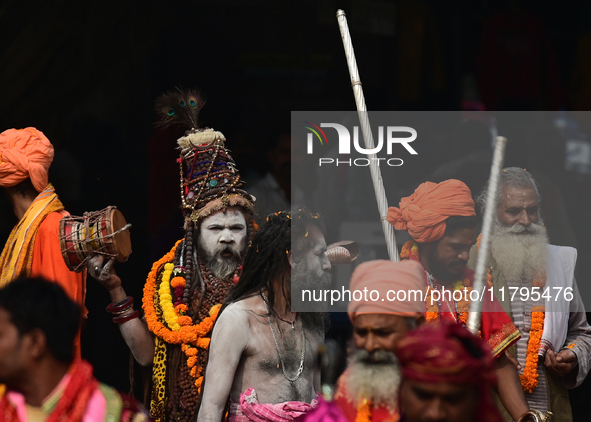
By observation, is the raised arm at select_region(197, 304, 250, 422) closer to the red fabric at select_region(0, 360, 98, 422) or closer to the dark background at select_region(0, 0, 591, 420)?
the red fabric at select_region(0, 360, 98, 422)

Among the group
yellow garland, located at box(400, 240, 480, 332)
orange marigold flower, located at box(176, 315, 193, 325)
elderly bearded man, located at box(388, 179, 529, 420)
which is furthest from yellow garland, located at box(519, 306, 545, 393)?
orange marigold flower, located at box(176, 315, 193, 325)

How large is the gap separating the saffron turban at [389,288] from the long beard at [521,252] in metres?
1.90

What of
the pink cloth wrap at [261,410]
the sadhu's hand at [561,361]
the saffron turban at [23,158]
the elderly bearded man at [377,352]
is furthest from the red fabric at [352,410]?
the saffron turban at [23,158]

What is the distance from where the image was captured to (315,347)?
4.25 m

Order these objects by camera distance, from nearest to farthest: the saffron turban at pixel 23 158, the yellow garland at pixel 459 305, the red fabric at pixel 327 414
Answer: the red fabric at pixel 327 414
the yellow garland at pixel 459 305
the saffron turban at pixel 23 158

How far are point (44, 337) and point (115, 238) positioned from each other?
1978mm

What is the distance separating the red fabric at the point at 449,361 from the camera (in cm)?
251

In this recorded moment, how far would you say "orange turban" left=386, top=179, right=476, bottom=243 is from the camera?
15.8ft

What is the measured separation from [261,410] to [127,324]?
134 cm

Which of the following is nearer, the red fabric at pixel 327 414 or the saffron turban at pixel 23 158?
the red fabric at pixel 327 414

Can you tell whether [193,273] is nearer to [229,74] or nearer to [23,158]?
[23,158]

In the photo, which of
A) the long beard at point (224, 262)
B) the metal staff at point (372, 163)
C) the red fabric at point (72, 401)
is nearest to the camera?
the red fabric at point (72, 401)

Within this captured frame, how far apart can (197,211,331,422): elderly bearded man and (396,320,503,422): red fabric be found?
5.05ft

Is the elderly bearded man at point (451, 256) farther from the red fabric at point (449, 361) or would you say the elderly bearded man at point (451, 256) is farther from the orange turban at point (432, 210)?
the red fabric at point (449, 361)
